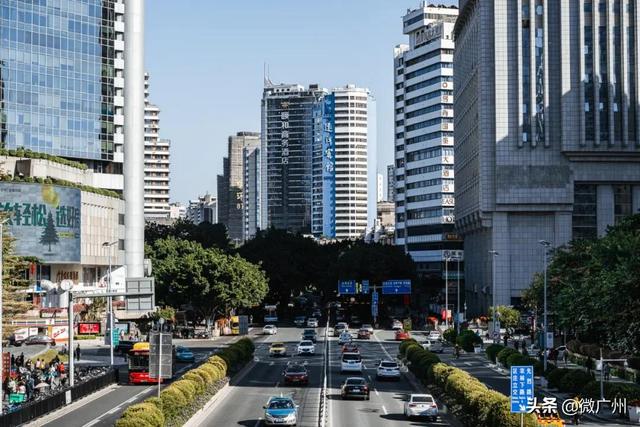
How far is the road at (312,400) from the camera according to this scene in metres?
48.4

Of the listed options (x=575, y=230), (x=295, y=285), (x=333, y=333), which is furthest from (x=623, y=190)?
(x=295, y=285)

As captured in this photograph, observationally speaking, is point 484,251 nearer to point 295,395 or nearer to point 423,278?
point 423,278

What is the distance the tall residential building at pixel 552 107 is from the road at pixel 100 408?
75097 millimetres

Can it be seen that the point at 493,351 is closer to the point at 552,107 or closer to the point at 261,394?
the point at 261,394

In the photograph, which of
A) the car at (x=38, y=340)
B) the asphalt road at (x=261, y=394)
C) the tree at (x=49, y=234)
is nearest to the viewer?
the asphalt road at (x=261, y=394)

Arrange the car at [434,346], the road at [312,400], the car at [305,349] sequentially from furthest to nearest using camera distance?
1. the car at [434,346]
2. the car at [305,349]
3. the road at [312,400]

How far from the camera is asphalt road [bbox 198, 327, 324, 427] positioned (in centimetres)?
4859

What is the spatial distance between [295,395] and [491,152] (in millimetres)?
78661

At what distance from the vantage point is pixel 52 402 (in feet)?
174

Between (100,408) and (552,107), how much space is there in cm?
8904

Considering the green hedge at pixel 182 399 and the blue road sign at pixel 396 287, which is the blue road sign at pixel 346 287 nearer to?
the blue road sign at pixel 396 287

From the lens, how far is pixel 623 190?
5330 inches

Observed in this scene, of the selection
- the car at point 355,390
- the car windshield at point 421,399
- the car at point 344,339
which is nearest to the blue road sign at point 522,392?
the car windshield at point 421,399

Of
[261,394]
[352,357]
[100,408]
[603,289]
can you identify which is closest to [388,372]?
[352,357]
